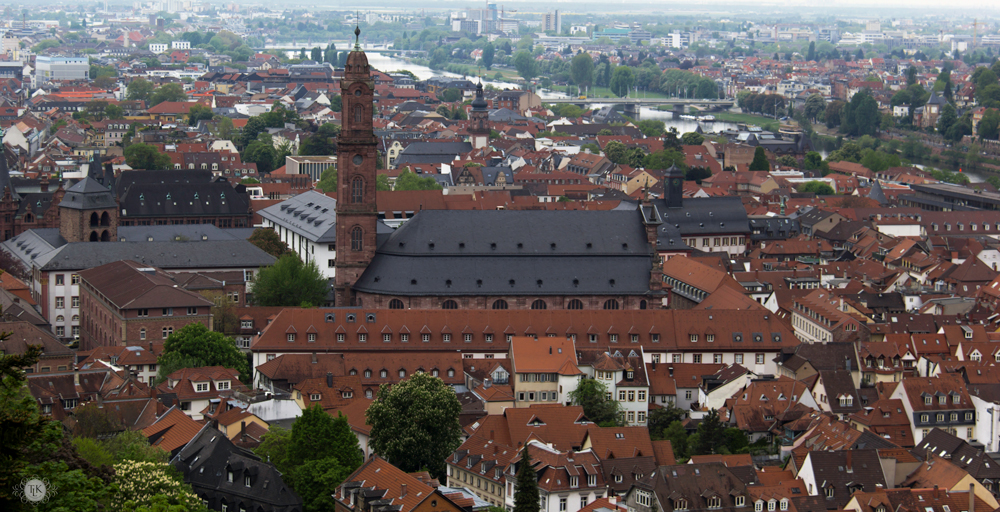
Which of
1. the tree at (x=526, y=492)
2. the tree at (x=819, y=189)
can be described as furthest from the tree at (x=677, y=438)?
the tree at (x=819, y=189)

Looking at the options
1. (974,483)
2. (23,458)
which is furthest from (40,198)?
(23,458)

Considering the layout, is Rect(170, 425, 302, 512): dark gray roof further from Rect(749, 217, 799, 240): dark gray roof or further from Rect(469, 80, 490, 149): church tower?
Rect(469, 80, 490, 149): church tower

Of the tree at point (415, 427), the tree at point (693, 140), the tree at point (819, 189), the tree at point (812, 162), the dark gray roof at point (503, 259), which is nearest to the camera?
the tree at point (415, 427)

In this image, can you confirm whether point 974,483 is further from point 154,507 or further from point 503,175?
point 503,175

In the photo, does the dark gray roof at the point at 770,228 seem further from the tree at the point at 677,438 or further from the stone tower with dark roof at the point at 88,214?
the tree at the point at 677,438

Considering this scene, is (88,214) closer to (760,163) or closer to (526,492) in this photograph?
(526,492)
